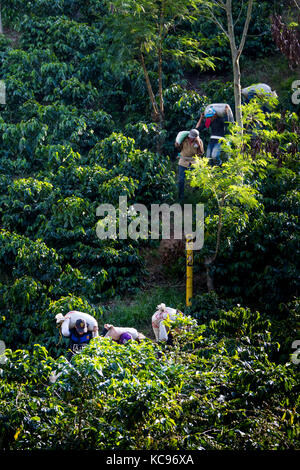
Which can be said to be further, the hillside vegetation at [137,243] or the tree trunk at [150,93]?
the tree trunk at [150,93]

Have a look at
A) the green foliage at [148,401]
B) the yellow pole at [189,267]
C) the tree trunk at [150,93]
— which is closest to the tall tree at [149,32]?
the tree trunk at [150,93]

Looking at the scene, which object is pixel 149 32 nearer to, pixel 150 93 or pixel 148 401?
pixel 150 93

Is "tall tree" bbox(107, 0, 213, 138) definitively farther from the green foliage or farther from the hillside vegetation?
the green foliage

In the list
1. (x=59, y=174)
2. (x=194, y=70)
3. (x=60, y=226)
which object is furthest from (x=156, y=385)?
(x=194, y=70)

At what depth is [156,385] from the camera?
713 centimetres

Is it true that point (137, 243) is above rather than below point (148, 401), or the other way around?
above

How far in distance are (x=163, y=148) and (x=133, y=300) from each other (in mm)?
4322

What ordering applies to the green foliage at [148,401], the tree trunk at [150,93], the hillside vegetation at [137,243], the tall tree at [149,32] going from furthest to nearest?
the tree trunk at [150,93], the tall tree at [149,32], the hillside vegetation at [137,243], the green foliage at [148,401]

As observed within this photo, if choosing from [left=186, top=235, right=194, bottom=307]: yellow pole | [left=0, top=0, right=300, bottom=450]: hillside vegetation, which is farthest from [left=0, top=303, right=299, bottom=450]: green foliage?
[left=186, top=235, right=194, bottom=307]: yellow pole

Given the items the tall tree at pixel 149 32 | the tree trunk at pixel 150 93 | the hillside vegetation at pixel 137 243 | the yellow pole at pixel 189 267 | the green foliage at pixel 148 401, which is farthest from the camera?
the tree trunk at pixel 150 93

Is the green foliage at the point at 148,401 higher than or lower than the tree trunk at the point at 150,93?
lower

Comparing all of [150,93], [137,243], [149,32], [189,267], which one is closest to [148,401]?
[189,267]

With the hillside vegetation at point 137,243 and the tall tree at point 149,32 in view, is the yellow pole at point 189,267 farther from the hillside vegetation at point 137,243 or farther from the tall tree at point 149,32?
the tall tree at point 149,32

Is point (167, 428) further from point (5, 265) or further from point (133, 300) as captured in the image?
point (5, 265)
